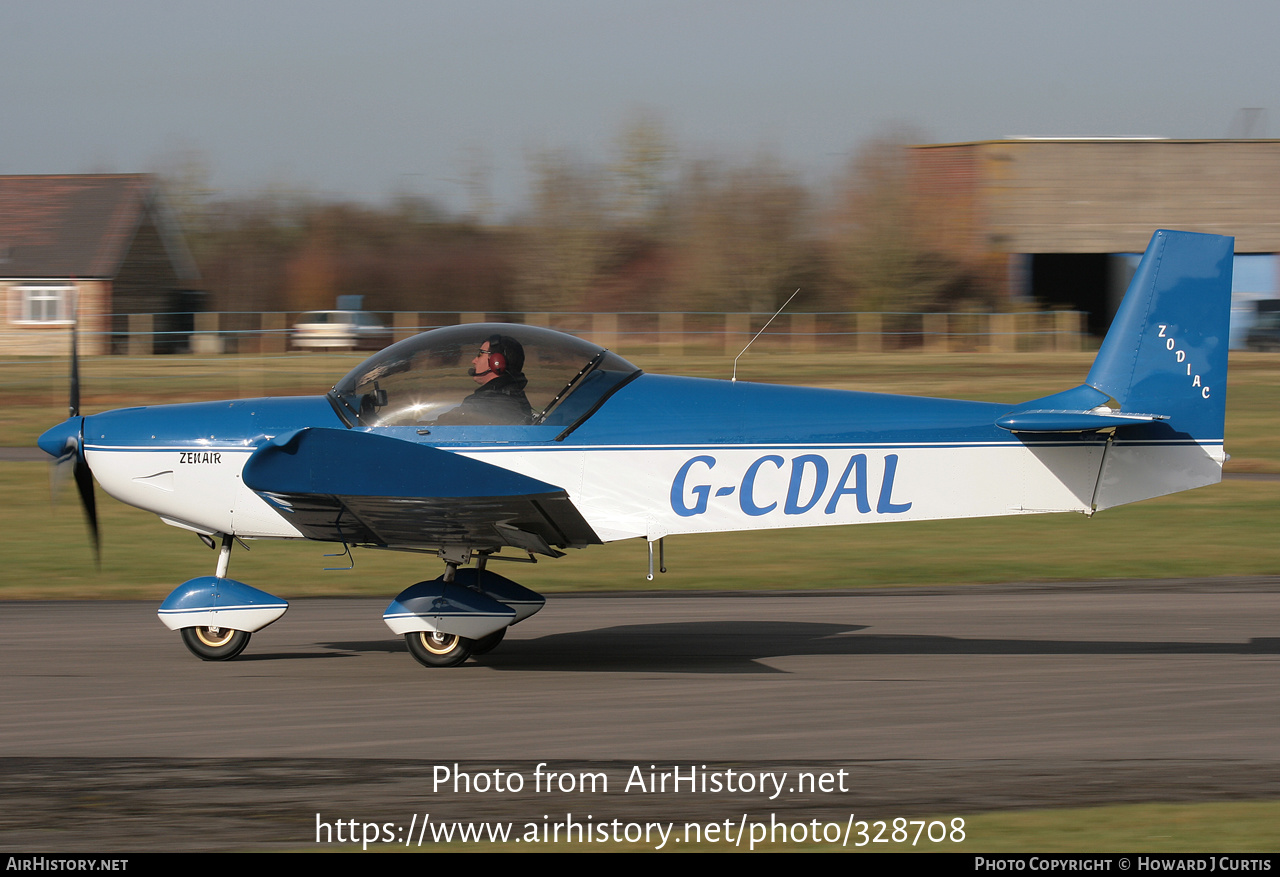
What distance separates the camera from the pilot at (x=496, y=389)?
700cm

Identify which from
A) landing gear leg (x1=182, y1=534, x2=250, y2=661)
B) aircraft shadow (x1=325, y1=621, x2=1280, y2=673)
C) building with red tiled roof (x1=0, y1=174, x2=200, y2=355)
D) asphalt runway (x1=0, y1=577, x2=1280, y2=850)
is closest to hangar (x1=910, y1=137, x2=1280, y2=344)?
building with red tiled roof (x1=0, y1=174, x2=200, y2=355)

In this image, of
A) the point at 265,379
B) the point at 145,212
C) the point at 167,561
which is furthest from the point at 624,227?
the point at 167,561

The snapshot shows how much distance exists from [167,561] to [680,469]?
6389 mm

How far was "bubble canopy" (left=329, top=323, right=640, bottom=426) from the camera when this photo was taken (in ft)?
Result: 23.0

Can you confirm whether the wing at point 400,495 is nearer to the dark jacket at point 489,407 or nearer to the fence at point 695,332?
the dark jacket at point 489,407

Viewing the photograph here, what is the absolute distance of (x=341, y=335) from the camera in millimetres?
33812

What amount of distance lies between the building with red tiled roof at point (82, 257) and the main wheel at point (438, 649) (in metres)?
32.9

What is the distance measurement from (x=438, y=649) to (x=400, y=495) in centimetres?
124

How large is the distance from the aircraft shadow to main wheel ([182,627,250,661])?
68cm

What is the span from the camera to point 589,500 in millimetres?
7008

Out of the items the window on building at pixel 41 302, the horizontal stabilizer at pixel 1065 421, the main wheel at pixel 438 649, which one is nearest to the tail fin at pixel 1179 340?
the horizontal stabilizer at pixel 1065 421

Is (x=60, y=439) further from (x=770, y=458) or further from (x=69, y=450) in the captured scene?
(x=770, y=458)

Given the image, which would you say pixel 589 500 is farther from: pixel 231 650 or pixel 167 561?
pixel 167 561

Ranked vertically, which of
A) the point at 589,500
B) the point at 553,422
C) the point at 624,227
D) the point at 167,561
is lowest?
the point at 167,561
